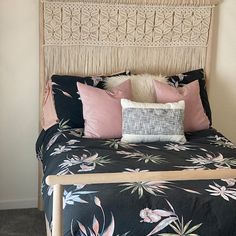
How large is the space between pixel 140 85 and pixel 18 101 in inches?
31.1

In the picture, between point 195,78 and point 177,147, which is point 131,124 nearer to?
point 177,147

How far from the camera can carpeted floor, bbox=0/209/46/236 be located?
2715 millimetres

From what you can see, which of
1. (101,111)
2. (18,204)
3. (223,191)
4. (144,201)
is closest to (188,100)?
(101,111)

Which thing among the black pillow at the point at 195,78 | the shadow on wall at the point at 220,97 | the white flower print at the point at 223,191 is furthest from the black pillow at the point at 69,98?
the white flower print at the point at 223,191

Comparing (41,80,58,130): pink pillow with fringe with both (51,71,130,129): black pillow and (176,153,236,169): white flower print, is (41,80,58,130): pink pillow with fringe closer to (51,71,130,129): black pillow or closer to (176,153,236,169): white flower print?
(51,71,130,129): black pillow

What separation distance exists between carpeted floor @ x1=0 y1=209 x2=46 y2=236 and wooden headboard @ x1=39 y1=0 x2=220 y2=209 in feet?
2.54

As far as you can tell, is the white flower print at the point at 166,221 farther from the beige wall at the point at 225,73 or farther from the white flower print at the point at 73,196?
the beige wall at the point at 225,73

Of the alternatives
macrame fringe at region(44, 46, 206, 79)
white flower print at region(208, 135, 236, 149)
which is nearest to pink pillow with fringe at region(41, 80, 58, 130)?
macrame fringe at region(44, 46, 206, 79)

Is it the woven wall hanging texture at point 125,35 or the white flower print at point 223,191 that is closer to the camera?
the white flower print at point 223,191

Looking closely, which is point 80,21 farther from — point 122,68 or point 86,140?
point 86,140

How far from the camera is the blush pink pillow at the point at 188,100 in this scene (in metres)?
2.69

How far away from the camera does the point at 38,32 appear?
9.38 ft

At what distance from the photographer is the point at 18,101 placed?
2924mm

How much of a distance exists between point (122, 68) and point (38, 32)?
1.91ft
